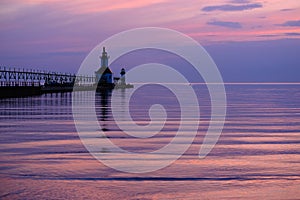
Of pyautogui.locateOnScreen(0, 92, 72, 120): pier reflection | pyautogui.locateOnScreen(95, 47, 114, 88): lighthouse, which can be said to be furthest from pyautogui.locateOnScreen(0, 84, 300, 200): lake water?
pyautogui.locateOnScreen(95, 47, 114, 88): lighthouse

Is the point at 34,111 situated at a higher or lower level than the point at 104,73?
lower

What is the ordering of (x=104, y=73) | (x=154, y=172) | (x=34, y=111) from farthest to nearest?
(x=104, y=73) → (x=34, y=111) → (x=154, y=172)

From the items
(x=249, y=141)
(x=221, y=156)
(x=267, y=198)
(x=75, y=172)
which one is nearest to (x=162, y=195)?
(x=267, y=198)

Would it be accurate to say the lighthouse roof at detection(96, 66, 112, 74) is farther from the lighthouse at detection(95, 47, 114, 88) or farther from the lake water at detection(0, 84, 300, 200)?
the lake water at detection(0, 84, 300, 200)

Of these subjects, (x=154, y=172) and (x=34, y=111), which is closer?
(x=154, y=172)

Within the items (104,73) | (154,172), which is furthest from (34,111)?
(104,73)

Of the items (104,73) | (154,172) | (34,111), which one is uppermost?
(104,73)

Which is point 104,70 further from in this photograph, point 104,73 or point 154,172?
point 154,172

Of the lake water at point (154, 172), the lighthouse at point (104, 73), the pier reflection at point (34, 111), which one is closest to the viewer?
the lake water at point (154, 172)

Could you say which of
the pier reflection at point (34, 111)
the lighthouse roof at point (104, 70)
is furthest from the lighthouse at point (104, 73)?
the pier reflection at point (34, 111)

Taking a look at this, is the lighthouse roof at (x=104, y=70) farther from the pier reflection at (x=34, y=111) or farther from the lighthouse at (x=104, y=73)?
the pier reflection at (x=34, y=111)

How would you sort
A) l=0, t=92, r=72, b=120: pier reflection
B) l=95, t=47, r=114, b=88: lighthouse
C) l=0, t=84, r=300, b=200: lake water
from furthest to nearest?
1. l=95, t=47, r=114, b=88: lighthouse
2. l=0, t=92, r=72, b=120: pier reflection
3. l=0, t=84, r=300, b=200: lake water

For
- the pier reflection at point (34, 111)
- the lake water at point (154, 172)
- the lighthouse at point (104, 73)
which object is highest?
the lighthouse at point (104, 73)

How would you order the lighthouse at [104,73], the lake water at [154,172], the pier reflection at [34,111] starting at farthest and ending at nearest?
the lighthouse at [104,73] < the pier reflection at [34,111] < the lake water at [154,172]
